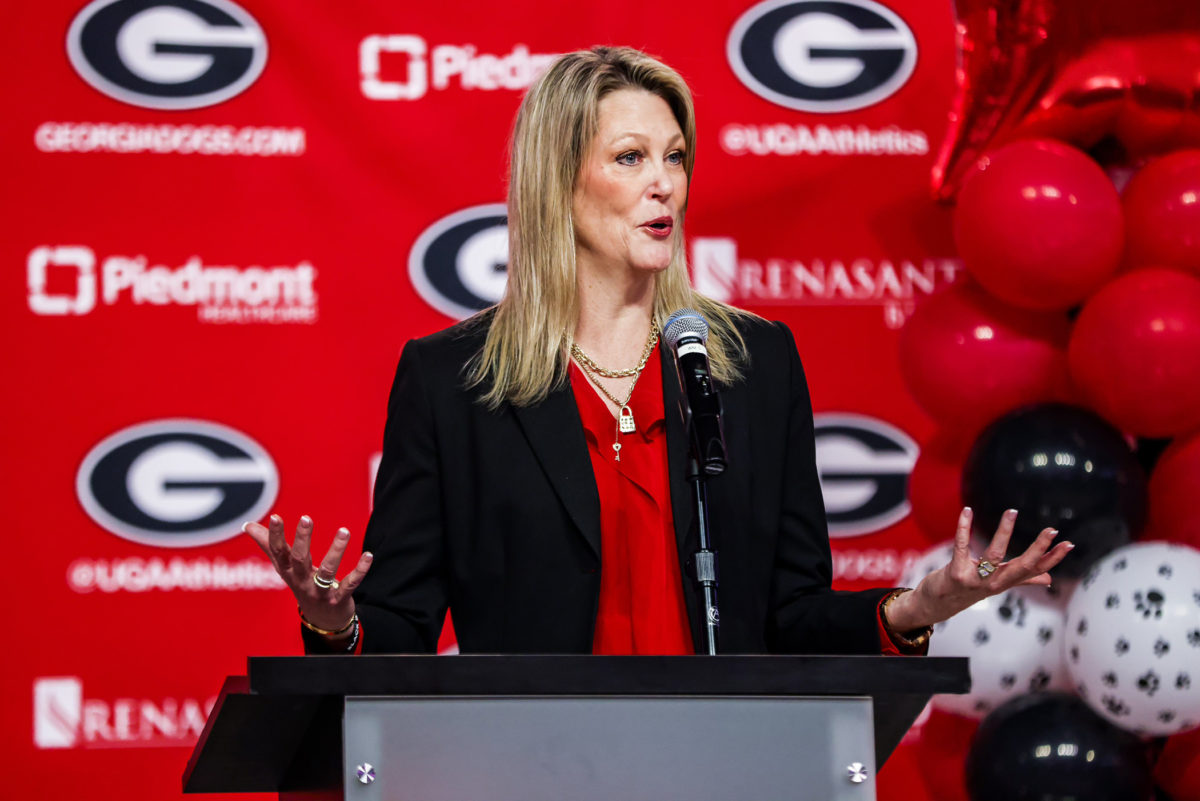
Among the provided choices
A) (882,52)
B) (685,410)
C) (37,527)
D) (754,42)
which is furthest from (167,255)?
(685,410)

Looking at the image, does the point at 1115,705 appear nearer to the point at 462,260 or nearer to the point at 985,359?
the point at 985,359

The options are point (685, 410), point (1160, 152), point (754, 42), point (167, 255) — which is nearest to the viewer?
point (685, 410)

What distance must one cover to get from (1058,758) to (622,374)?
1.30 meters

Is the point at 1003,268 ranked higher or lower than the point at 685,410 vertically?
higher

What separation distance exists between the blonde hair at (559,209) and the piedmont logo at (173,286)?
4.22 feet

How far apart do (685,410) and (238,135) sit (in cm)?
223

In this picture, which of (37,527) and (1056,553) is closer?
(1056,553)

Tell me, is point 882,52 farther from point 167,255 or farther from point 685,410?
point 685,410

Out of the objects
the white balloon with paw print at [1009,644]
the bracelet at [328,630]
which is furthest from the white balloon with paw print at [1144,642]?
the bracelet at [328,630]

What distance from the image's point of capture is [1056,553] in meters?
1.53

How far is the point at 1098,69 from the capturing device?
3088mm

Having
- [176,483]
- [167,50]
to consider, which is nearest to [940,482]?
[176,483]

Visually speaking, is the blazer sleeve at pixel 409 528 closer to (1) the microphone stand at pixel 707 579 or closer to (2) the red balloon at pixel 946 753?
(1) the microphone stand at pixel 707 579

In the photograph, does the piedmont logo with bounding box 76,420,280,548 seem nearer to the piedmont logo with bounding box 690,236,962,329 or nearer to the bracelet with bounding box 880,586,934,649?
the piedmont logo with bounding box 690,236,962,329
